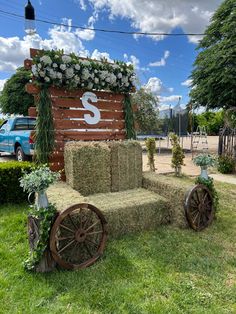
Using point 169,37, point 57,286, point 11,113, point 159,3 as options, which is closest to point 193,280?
point 57,286

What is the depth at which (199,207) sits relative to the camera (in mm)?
3691

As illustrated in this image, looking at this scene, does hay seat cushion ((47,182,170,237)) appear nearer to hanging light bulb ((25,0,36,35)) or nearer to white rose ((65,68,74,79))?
white rose ((65,68,74,79))

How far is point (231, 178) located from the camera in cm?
744

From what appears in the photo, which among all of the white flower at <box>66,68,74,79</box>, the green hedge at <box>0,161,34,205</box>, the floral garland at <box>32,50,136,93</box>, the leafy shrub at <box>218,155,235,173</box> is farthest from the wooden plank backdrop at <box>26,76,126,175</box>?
the leafy shrub at <box>218,155,235,173</box>

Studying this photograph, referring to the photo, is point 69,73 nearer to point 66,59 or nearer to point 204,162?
point 66,59

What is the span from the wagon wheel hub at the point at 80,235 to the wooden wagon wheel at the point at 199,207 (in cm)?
146

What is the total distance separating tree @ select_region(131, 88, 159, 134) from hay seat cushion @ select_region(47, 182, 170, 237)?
10.5 metres

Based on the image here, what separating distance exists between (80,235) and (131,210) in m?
0.86

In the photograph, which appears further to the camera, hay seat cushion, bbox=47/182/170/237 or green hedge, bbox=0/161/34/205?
green hedge, bbox=0/161/34/205

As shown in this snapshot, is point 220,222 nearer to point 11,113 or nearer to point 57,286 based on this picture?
point 57,286

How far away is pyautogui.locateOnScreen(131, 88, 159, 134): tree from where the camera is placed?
14.2 m

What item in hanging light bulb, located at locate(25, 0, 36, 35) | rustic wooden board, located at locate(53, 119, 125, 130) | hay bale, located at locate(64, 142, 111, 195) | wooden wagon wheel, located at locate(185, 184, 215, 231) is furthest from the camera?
rustic wooden board, located at locate(53, 119, 125, 130)

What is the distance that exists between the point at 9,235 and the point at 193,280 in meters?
2.25

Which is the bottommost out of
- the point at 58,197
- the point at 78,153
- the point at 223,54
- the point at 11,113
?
the point at 58,197
